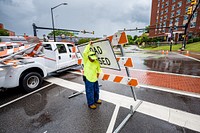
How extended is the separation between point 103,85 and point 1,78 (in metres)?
3.82

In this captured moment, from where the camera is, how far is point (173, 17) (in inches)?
1673

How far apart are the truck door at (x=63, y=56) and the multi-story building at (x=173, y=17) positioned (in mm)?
34912

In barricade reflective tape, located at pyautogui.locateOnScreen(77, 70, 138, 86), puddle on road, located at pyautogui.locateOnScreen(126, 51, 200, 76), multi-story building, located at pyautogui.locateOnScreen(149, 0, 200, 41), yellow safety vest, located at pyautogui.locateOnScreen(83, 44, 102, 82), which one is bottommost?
puddle on road, located at pyautogui.locateOnScreen(126, 51, 200, 76)

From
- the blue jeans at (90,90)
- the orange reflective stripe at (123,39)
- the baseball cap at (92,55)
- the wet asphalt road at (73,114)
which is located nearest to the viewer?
the orange reflective stripe at (123,39)

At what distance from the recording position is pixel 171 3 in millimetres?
44375

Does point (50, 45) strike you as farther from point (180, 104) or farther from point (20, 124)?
point (180, 104)

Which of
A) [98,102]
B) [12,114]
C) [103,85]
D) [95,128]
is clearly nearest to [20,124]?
[12,114]

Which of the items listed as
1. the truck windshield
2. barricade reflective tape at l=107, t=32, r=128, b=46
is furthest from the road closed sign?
the truck windshield

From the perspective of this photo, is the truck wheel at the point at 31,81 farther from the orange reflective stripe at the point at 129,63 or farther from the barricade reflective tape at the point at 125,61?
the orange reflective stripe at the point at 129,63

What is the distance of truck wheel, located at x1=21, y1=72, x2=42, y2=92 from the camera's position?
4113mm

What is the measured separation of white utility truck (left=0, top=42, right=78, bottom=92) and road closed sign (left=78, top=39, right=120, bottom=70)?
179 cm

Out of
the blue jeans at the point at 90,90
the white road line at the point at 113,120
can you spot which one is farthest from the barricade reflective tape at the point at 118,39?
the white road line at the point at 113,120

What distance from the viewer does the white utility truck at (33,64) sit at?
3.74 m

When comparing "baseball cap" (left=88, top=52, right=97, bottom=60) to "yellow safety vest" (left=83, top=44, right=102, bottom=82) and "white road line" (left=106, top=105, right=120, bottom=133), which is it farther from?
"white road line" (left=106, top=105, right=120, bottom=133)
